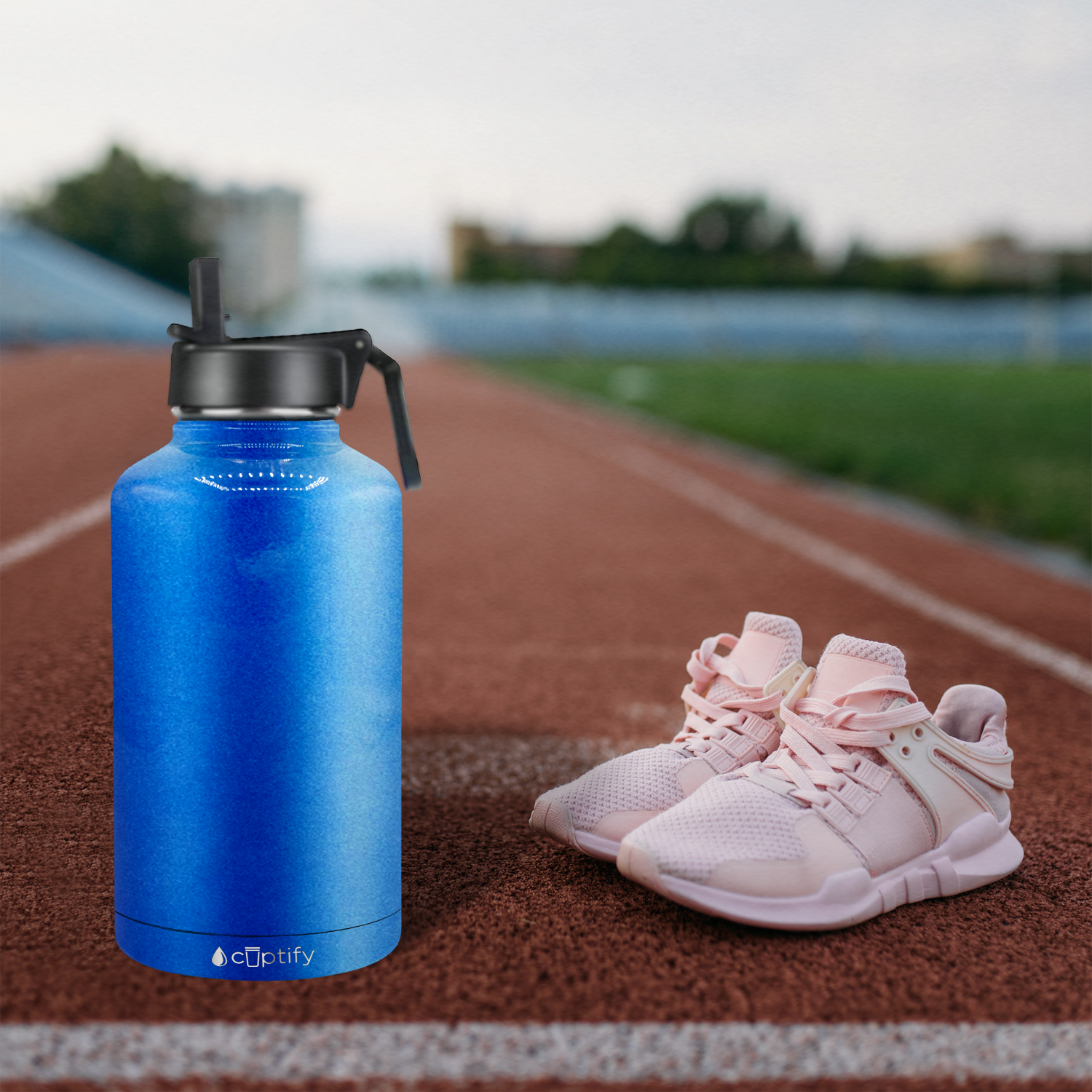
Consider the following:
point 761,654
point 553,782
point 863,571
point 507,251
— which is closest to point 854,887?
point 761,654

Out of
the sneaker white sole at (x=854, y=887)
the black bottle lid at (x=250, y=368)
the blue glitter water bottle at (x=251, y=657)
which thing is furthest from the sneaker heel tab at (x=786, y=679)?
the black bottle lid at (x=250, y=368)

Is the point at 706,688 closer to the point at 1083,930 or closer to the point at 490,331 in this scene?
the point at 1083,930

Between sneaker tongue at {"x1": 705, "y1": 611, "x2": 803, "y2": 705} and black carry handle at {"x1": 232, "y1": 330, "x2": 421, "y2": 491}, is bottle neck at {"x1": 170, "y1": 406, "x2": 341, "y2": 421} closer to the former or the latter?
black carry handle at {"x1": 232, "y1": 330, "x2": 421, "y2": 491}

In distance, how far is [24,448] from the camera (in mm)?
7754

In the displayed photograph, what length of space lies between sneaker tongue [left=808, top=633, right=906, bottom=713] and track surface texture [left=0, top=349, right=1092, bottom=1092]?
0.35 m

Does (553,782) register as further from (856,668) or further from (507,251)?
(507,251)

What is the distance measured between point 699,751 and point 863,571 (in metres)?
3.42

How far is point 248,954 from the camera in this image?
5.17 ft

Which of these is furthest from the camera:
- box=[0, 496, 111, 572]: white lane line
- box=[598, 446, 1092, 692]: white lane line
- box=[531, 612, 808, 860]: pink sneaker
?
box=[0, 496, 111, 572]: white lane line

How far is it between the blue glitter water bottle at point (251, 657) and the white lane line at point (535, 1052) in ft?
0.54

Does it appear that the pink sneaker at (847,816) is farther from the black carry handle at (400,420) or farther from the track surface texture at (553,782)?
the black carry handle at (400,420)

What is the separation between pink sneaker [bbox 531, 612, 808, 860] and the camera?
1.97 m

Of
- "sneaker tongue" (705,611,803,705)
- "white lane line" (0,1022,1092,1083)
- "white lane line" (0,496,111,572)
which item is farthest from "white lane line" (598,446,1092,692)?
"white lane line" (0,496,111,572)

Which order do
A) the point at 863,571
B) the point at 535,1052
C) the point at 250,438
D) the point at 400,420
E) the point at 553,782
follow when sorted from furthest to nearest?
the point at 863,571 → the point at 553,782 → the point at 400,420 → the point at 250,438 → the point at 535,1052
